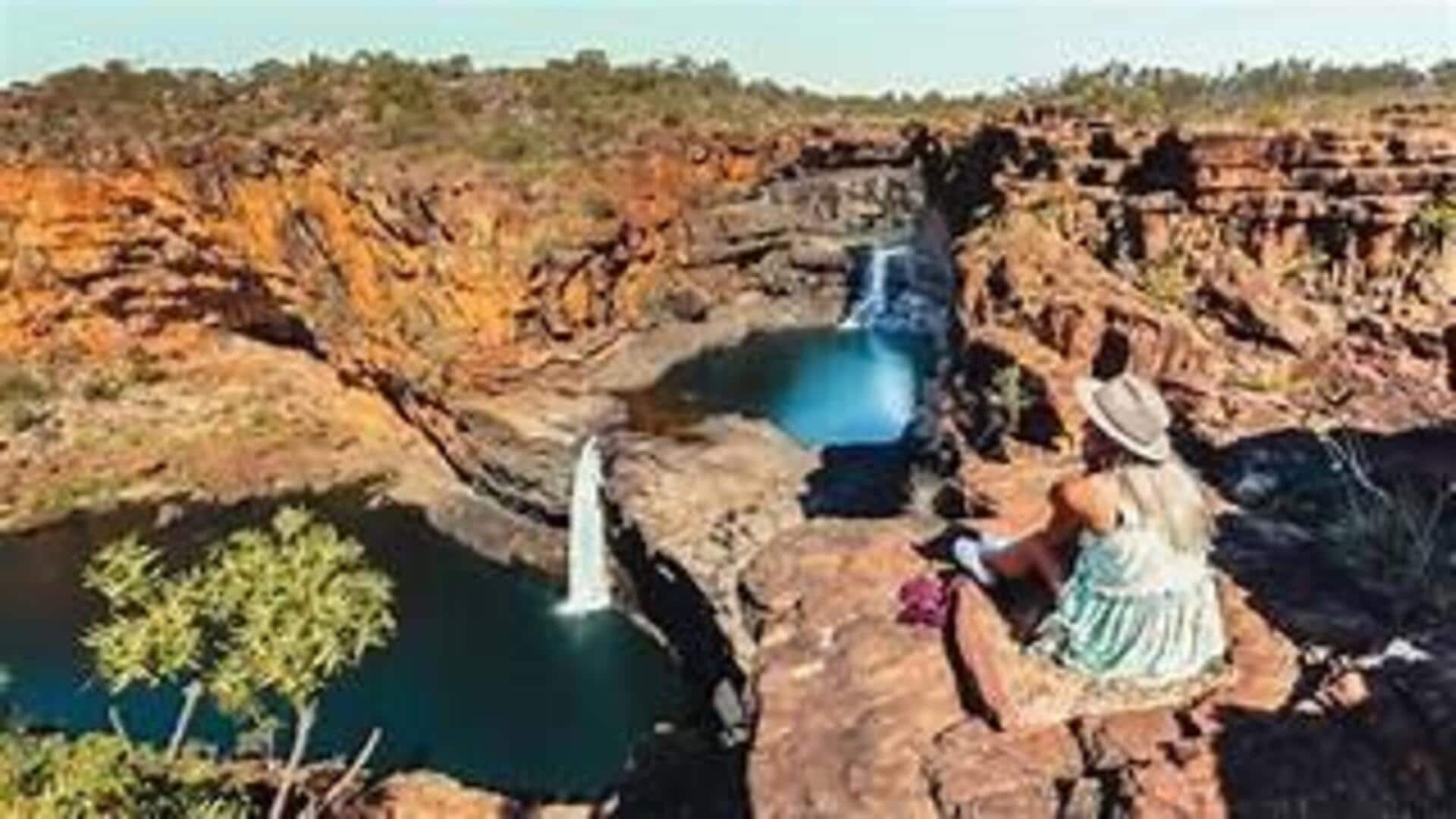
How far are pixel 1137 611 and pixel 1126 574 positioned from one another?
0.22 meters

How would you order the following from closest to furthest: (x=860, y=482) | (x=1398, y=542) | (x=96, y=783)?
(x=1398, y=542), (x=96, y=783), (x=860, y=482)

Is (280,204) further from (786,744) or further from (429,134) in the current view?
(786,744)

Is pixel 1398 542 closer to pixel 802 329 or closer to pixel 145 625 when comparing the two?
pixel 145 625

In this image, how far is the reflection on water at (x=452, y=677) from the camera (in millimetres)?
37250

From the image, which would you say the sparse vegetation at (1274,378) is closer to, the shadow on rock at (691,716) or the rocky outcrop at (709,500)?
the shadow on rock at (691,716)

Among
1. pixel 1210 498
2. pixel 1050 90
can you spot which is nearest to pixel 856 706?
pixel 1210 498

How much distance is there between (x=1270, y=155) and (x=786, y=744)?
29.0 m

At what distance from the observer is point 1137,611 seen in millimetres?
10844

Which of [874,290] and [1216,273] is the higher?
[1216,273]

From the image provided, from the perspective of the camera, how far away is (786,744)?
1155 centimetres

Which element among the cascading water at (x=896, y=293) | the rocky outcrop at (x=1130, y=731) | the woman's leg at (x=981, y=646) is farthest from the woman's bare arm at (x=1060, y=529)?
the cascading water at (x=896, y=293)

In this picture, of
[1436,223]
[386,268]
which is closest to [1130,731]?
[1436,223]

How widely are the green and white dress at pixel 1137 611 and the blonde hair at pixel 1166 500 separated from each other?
0.05 m

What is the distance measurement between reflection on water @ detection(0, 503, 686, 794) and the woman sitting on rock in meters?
23.7
